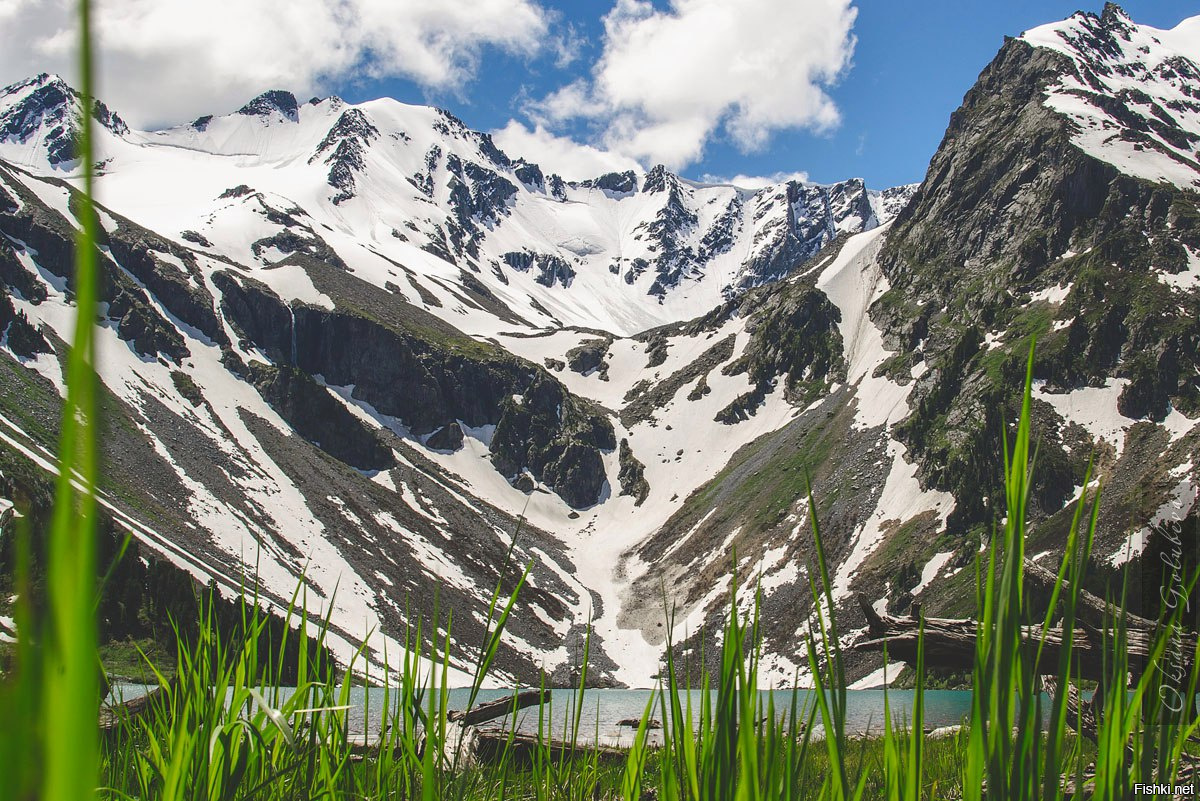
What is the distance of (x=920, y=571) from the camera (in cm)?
7756

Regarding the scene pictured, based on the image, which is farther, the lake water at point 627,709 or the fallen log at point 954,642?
the lake water at point 627,709

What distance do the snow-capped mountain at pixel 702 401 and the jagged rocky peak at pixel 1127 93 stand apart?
895mm

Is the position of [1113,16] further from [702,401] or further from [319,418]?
[319,418]

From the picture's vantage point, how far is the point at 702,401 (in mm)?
144875

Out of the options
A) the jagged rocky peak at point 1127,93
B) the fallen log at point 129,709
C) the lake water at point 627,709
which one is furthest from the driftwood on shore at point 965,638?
the jagged rocky peak at point 1127,93

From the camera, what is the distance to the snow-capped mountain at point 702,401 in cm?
8138

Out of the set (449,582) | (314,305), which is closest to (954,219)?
(449,582)

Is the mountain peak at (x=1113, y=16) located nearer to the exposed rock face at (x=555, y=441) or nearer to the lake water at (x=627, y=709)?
the exposed rock face at (x=555, y=441)

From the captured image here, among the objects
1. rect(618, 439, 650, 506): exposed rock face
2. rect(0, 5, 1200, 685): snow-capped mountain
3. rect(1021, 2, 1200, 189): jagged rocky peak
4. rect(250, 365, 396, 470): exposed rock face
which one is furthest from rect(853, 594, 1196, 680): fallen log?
rect(618, 439, 650, 506): exposed rock face

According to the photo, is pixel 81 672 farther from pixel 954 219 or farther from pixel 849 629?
pixel 954 219

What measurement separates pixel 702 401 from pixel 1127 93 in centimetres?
8836

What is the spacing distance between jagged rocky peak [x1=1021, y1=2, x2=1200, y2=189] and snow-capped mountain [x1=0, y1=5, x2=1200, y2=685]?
0.89 m

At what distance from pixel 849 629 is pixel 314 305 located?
115028mm

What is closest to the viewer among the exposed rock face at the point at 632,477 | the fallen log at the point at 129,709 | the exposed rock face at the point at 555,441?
the fallen log at the point at 129,709
